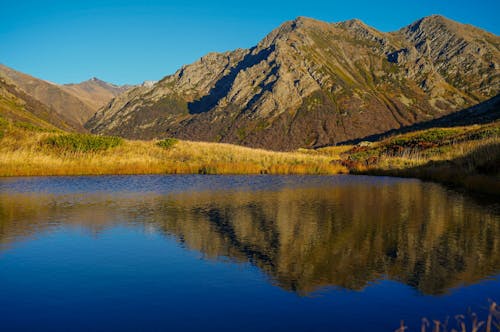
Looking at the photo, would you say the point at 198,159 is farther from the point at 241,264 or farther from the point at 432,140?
the point at 241,264

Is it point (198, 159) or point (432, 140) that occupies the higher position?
point (432, 140)

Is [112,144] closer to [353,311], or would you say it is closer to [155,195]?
[155,195]

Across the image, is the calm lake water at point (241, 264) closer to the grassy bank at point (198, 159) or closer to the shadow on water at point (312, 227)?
the shadow on water at point (312, 227)

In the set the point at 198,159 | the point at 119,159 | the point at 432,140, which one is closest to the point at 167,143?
the point at 198,159

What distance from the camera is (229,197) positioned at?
78.8 feet

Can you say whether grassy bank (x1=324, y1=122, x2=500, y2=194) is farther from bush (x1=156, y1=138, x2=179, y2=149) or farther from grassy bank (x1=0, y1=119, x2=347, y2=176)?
bush (x1=156, y1=138, x2=179, y2=149)

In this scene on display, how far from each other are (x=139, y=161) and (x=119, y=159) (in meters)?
1.86

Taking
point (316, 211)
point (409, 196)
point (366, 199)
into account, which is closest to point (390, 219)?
point (316, 211)

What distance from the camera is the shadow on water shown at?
430 inches

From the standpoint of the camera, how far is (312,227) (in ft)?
52.5

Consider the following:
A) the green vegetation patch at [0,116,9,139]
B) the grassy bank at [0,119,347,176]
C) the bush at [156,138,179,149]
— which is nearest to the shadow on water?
the grassy bank at [0,119,347,176]

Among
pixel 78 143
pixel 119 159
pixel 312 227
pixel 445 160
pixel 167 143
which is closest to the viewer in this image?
pixel 312 227

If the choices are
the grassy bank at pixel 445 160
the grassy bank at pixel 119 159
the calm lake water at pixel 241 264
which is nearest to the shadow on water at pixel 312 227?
the calm lake water at pixel 241 264

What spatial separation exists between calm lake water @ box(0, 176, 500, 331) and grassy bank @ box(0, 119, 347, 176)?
54.4ft
